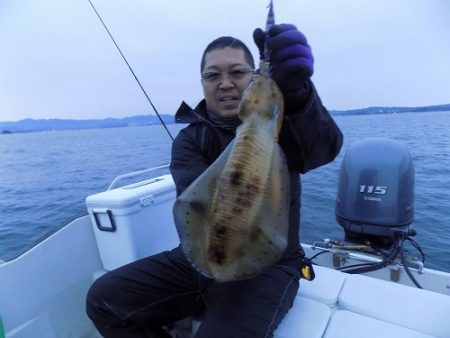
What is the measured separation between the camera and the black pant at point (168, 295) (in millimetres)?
2283

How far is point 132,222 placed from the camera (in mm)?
3494

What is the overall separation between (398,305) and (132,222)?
2619 millimetres

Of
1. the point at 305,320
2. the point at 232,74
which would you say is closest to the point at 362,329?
the point at 305,320

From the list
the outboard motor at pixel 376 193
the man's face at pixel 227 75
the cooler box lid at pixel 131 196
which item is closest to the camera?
the man's face at pixel 227 75

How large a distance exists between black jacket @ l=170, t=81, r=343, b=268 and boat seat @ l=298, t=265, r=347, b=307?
0.97ft

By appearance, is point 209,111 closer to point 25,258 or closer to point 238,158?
point 238,158

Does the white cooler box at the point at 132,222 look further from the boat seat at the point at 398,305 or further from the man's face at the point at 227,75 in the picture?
the boat seat at the point at 398,305

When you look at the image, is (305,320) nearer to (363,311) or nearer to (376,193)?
(363,311)

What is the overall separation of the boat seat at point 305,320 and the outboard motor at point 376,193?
218 cm

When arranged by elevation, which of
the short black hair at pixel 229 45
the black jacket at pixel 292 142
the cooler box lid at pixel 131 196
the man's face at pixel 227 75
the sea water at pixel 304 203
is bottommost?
the sea water at pixel 304 203

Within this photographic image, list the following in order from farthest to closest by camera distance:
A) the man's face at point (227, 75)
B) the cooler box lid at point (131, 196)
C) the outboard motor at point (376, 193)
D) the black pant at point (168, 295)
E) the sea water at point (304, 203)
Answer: the sea water at point (304, 203), the outboard motor at point (376, 193), the cooler box lid at point (131, 196), the man's face at point (227, 75), the black pant at point (168, 295)

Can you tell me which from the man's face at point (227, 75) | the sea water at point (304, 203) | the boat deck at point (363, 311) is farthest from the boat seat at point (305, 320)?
the sea water at point (304, 203)

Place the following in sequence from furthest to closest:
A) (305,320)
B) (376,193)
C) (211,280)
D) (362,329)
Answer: (376,193), (211,280), (305,320), (362,329)

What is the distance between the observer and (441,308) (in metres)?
2.38
